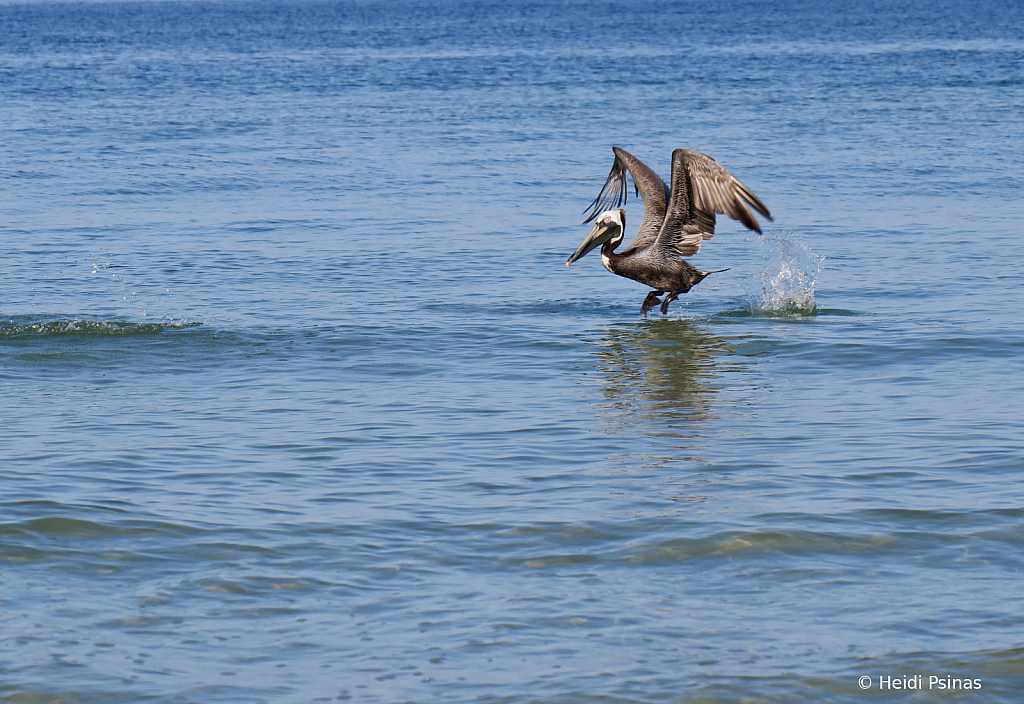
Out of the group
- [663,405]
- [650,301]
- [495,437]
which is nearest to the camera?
[495,437]

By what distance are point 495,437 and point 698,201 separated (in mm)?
4372

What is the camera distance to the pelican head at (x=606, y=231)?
1302 cm

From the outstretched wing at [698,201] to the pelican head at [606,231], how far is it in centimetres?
43

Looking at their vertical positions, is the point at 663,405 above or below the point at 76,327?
below

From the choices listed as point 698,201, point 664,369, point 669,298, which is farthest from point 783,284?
point 664,369

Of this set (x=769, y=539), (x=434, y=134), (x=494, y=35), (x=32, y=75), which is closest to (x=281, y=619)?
(x=769, y=539)

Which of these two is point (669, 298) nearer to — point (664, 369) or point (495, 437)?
point (664, 369)

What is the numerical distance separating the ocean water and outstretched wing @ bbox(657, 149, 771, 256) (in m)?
0.93

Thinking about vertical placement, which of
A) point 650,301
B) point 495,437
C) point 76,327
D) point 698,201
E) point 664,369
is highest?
point 698,201

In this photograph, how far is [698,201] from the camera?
12.3 metres

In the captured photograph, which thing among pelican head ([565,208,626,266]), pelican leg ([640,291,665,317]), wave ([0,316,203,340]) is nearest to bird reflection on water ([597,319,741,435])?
pelican leg ([640,291,665,317])

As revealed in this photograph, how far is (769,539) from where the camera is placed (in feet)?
22.0

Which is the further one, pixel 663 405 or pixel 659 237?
pixel 659 237

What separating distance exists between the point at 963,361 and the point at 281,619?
7311 millimetres
